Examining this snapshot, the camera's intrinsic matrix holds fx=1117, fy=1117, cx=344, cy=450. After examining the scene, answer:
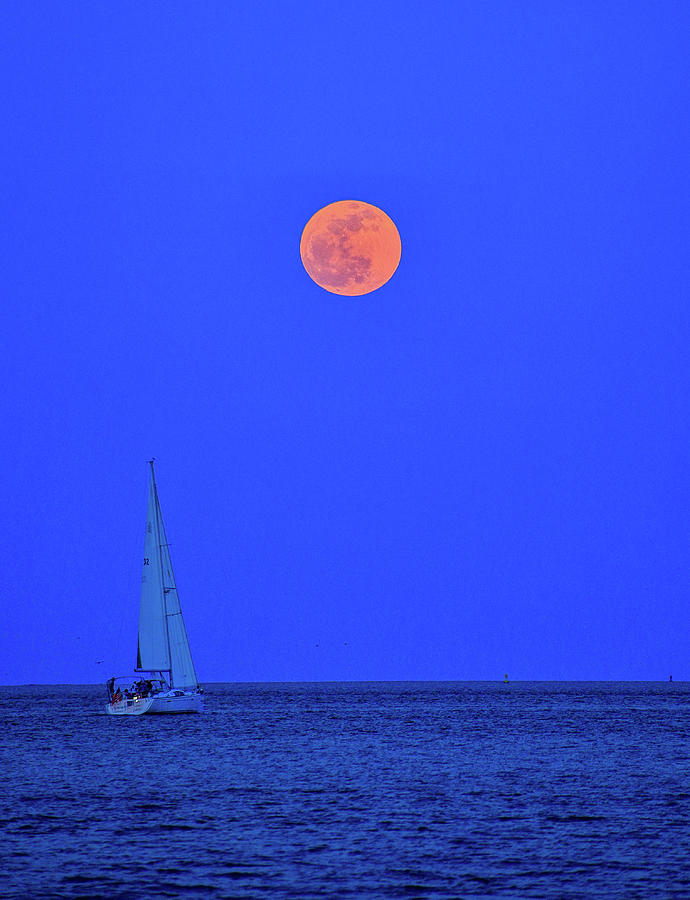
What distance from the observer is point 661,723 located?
101 meters

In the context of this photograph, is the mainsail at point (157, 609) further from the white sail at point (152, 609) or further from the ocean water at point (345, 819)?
the ocean water at point (345, 819)

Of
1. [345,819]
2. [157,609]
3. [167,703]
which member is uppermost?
[157,609]

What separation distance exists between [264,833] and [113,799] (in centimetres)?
1040

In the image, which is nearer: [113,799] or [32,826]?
[32,826]

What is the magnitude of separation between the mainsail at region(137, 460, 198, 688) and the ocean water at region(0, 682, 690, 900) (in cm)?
2318

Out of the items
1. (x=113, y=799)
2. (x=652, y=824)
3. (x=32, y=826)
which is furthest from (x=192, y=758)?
(x=652, y=824)

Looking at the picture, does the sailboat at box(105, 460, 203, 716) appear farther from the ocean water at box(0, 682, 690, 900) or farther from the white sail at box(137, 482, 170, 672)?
the ocean water at box(0, 682, 690, 900)

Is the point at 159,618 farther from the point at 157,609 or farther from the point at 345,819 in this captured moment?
the point at 345,819

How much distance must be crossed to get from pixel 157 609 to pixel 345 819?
198 feet

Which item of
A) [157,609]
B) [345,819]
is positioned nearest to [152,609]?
[157,609]

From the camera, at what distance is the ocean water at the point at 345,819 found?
26141 millimetres

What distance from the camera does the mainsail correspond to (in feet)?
308

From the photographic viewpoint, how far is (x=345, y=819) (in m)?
35.9

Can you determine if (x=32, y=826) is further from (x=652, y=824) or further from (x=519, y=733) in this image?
(x=519, y=733)
